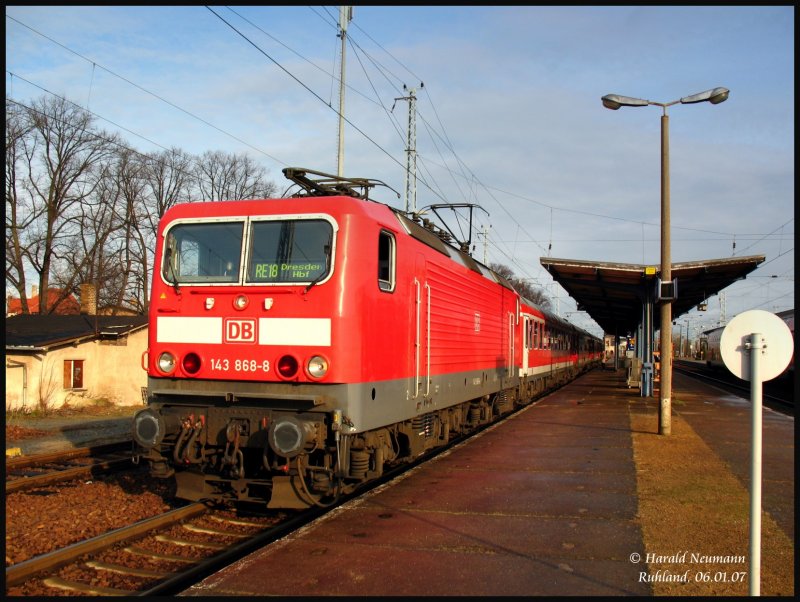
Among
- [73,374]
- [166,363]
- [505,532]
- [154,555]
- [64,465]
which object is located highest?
[166,363]

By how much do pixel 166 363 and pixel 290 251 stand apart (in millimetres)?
1898

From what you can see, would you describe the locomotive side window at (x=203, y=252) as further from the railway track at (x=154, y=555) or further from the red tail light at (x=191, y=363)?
the railway track at (x=154, y=555)

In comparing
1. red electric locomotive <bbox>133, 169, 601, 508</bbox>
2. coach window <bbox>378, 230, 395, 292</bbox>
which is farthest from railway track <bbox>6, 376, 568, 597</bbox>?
coach window <bbox>378, 230, 395, 292</bbox>

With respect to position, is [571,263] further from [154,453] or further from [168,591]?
[168,591]

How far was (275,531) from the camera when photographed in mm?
7246

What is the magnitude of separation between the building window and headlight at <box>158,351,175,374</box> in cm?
1721

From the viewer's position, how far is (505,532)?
670 centimetres

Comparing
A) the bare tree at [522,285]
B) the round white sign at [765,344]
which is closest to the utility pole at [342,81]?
the round white sign at [765,344]

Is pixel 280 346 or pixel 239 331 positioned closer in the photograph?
pixel 280 346

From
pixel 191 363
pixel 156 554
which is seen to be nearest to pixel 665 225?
pixel 191 363

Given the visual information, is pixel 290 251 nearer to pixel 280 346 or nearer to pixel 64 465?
pixel 280 346

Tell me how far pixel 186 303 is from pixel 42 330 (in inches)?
814

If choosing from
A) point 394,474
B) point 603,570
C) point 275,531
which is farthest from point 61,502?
point 603,570

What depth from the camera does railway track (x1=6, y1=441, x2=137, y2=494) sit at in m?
9.35
